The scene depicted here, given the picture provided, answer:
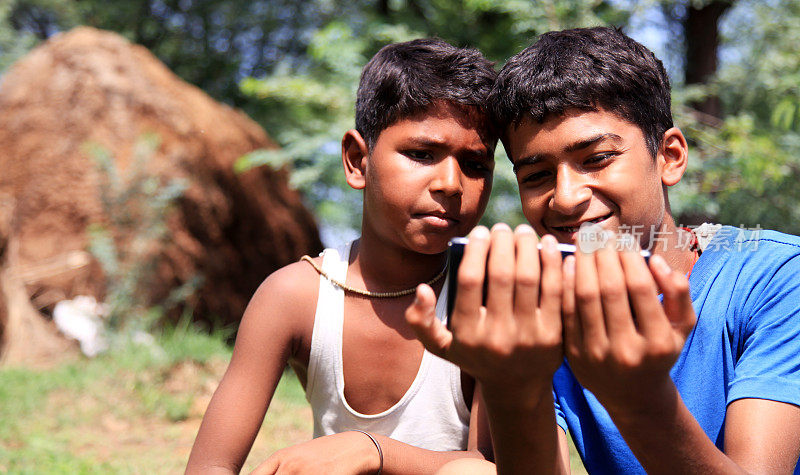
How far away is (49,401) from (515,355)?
4.11m

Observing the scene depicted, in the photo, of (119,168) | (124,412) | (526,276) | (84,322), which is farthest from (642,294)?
(119,168)

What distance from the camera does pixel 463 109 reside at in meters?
2.18

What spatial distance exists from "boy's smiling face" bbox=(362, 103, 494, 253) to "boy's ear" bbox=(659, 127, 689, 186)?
1.64 ft

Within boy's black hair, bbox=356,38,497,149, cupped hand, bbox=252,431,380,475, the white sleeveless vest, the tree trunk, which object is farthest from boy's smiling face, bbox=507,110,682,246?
the tree trunk

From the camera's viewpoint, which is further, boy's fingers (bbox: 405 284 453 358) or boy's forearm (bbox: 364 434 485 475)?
boy's forearm (bbox: 364 434 485 475)

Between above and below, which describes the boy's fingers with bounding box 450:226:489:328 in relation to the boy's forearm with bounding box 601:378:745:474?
above

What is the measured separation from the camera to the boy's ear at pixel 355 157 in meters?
2.35

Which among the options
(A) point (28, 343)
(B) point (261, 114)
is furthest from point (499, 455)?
(B) point (261, 114)

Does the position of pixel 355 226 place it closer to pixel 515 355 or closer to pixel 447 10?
pixel 447 10

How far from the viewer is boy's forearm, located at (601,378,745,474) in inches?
48.0

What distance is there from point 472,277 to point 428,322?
127mm

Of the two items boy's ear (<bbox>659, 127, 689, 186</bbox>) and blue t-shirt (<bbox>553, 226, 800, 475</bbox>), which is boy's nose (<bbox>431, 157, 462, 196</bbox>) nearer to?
boy's ear (<bbox>659, 127, 689, 186</bbox>)

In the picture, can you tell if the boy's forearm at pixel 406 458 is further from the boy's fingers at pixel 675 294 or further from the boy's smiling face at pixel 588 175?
the boy's fingers at pixel 675 294

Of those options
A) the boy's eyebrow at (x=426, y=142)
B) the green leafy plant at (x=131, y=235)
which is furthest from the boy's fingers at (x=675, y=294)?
the green leafy plant at (x=131, y=235)
